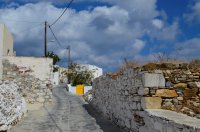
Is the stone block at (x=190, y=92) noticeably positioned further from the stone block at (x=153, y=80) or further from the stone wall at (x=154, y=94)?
the stone block at (x=153, y=80)

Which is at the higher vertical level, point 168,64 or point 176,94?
point 168,64

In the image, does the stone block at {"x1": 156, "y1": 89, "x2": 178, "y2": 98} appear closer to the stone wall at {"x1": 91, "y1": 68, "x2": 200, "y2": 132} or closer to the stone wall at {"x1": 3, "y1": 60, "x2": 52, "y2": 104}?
the stone wall at {"x1": 91, "y1": 68, "x2": 200, "y2": 132}

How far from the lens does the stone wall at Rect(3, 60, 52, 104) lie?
23.6 metres

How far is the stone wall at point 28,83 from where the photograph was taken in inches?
931

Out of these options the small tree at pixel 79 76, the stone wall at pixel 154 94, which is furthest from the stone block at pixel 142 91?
the small tree at pixel 79 76

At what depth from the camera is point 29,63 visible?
2395 cm

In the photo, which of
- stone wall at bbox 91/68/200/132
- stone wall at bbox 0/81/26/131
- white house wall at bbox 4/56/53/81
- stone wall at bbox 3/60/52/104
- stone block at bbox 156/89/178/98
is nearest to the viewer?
stone wall at bbox 91/68/200/132

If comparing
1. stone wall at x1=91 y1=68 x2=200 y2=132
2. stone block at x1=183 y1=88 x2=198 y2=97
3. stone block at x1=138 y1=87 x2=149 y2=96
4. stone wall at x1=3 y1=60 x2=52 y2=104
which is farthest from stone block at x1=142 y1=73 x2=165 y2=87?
stone wall at x1=3 y1=60 x2=52 y2=104

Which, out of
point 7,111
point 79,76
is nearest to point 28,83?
point 7,111

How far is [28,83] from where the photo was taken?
23.9 m

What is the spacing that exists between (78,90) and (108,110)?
110 ft

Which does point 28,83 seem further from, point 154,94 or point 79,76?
point 79,76

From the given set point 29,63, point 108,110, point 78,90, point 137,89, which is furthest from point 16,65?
point 78,90

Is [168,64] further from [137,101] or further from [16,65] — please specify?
[16,65]
